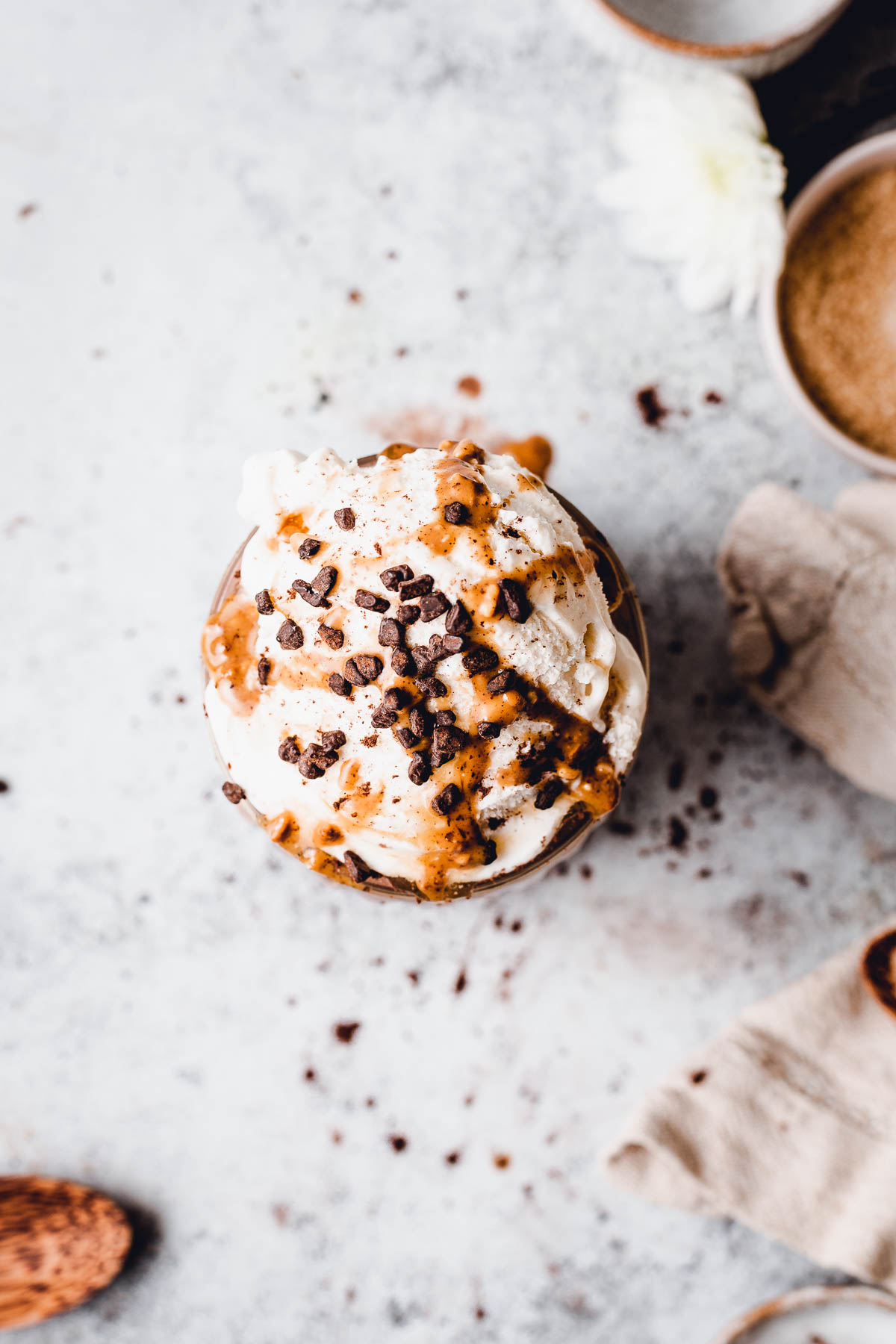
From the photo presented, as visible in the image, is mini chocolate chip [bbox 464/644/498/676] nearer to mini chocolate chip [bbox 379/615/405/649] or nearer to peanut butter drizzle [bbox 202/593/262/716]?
mini chocolate chip [bbox 379/615/405/649]

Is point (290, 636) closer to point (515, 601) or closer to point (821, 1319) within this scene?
point (515, 601)

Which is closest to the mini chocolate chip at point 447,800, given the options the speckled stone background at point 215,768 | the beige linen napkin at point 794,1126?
the speckled stone background at point 215,768

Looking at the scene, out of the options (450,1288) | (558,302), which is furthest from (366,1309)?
(558,302)

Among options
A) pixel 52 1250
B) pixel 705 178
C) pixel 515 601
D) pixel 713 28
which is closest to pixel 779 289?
pixel 705 178

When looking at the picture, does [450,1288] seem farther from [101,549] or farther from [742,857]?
[101,549]

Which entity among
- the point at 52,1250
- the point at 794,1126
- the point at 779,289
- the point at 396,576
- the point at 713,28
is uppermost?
the point at 713,28

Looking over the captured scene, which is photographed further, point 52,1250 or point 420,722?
point 52,1250

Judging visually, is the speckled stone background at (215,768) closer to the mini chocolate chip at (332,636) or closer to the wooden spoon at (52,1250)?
the wooden spoon at (52,1250)
